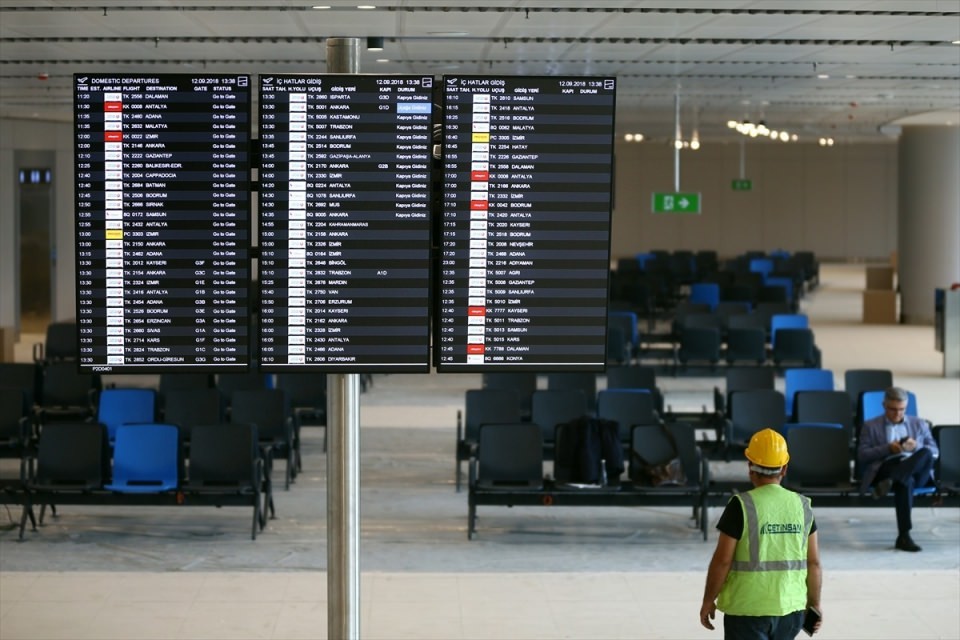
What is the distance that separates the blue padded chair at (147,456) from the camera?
11.2 meters

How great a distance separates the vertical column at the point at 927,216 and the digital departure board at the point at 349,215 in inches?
932

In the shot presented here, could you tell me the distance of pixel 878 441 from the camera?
439 inches

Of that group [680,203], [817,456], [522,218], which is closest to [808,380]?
[817,456]

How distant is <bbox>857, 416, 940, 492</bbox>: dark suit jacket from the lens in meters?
11.0

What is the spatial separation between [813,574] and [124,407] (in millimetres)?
8547

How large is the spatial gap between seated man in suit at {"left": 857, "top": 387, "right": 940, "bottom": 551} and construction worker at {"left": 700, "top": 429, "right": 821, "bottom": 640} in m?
5.18

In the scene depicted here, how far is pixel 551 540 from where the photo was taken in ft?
36.4

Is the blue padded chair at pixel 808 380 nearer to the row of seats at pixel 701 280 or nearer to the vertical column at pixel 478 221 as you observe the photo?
the row of seats at pixel 701 280

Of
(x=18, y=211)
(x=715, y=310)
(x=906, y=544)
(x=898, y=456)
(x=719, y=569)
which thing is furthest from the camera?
(x=18, y=211)

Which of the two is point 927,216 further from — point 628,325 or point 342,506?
point 342,506

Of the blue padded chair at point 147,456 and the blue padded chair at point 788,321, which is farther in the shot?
the blue padded chair at point 788,321

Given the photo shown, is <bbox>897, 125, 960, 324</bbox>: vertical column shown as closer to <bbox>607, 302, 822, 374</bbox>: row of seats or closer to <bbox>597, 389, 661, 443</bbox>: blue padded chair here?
<bbox>607, 302, 822, 374</bbox>: row of seats

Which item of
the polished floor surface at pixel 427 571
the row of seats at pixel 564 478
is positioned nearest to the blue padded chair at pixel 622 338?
the polished floor surface at pixel 427 571

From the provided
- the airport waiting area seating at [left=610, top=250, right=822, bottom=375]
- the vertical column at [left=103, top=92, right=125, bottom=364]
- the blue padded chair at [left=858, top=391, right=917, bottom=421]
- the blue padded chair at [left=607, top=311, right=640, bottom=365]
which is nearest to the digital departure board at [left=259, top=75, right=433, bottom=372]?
the vertical column at [left=103, top=92, right=125, bottom=364]
